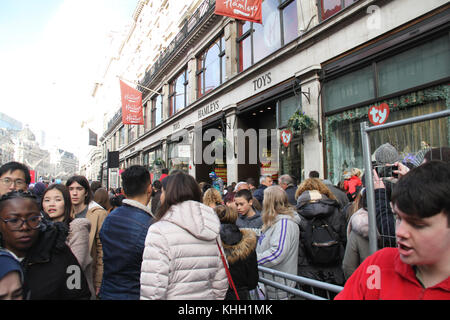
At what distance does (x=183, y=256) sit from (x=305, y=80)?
8.99 meters

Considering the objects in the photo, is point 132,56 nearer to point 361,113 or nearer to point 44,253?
point 361,113

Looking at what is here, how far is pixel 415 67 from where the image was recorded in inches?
281

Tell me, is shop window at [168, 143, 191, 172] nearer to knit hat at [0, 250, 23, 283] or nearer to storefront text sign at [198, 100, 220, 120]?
storefront text sign at [198, 100, 220, 120]

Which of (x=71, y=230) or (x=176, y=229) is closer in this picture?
(x=176, y=229)

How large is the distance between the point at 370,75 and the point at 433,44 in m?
1.63

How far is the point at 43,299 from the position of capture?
5.58ft

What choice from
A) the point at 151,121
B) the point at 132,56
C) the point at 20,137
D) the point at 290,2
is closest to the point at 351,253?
the point at 290,2

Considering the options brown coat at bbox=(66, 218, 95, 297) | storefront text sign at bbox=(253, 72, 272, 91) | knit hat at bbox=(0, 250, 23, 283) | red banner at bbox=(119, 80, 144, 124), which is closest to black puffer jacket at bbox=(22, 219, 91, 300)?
knit hat at bbox=(0, 250, 23, 283)

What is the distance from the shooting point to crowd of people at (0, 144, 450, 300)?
4.15ft

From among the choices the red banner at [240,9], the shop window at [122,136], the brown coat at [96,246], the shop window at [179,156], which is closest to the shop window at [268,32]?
the red banner at [240,9]

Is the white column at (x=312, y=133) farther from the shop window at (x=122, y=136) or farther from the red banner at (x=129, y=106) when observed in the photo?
the shop window at (x=122, y=136)

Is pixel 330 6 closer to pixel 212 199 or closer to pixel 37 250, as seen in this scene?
pixel 212 199

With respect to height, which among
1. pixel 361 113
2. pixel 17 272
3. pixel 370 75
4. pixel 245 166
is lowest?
pixel 17 272

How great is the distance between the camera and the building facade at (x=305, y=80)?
694 centimetres
